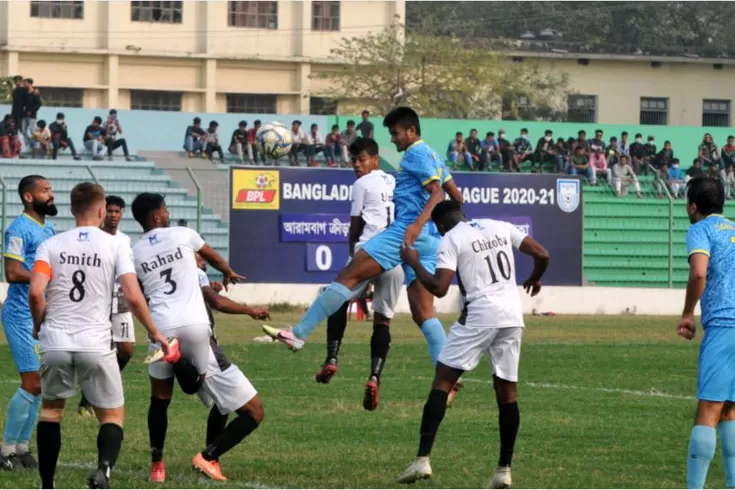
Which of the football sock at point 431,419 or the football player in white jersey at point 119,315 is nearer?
the football sock at point 431,419

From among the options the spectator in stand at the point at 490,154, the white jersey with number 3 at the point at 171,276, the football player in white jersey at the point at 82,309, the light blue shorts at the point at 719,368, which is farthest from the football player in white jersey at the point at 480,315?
the spectator in stand at the point at 490,154

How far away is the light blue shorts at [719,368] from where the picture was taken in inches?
404

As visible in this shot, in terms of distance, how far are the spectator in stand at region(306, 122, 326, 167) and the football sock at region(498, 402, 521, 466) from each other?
106 ft

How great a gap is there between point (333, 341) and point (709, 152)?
121ft

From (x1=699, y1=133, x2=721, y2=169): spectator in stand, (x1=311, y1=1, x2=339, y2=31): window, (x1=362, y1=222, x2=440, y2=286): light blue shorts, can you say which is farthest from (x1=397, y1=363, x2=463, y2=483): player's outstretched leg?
(x1=311, y1=1, x2=339, y2=31): window

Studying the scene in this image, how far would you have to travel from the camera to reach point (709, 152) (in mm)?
49125

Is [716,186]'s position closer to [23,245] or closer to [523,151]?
[23,245]

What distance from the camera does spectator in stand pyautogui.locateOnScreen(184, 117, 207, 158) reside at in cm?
4469

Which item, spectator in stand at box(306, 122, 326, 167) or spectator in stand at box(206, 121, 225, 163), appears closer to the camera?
spectator in stand at box(306, 122, 326, 167)

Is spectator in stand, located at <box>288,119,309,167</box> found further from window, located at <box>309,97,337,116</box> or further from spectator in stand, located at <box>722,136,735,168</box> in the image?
window, located at <box>309,97,337,116</box>

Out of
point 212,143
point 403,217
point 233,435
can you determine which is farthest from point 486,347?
point 212,143

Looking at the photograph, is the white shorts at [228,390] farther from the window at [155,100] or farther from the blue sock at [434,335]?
the window at [155,100]

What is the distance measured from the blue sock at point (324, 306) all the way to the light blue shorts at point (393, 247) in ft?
1.39

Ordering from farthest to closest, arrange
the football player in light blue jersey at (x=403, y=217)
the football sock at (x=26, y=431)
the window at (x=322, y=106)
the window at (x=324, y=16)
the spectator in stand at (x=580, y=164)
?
the window at (x=324, y=16)
the window at (x=322, y=106)
the spectator in stand at (x=580, y=164)
the football player in light blue jersey at (x=403, y=217)
the football sock at (x=26, y=431)
